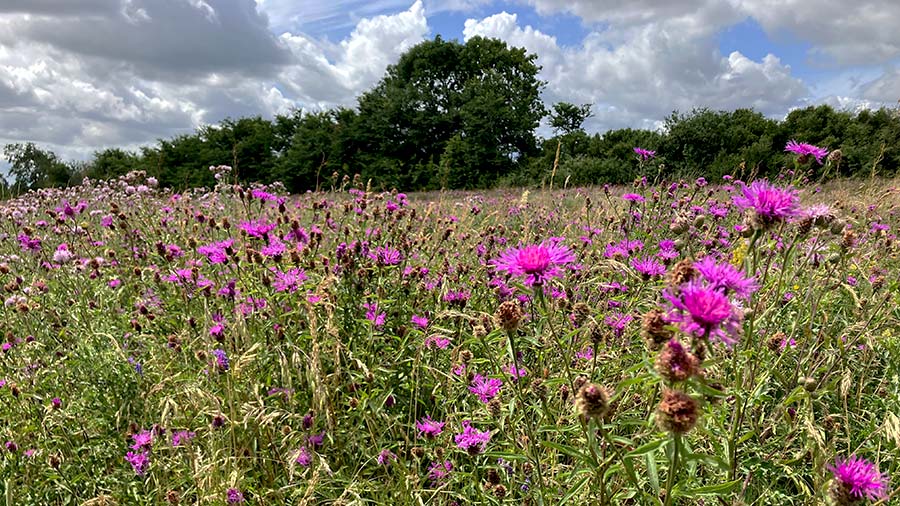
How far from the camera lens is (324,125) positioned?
1221 inches

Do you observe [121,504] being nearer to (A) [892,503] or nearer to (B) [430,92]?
(A) [892,503]

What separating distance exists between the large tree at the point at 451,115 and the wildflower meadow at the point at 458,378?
24000 mm

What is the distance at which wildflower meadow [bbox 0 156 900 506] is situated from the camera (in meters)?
1.35

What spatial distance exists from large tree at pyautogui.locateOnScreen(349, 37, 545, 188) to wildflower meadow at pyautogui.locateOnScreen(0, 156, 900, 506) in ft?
78.7

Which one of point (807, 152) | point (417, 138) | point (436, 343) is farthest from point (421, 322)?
point (417, 138)

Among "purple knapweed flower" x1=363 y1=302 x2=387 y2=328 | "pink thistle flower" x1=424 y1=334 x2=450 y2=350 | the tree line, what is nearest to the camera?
"pink thistle flower" x1=424 y1=334 x2=450 y2=350

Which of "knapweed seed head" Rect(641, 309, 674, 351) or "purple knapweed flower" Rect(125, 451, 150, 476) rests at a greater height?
"knapweed seed head" Rect(641, 309, 674, 351)

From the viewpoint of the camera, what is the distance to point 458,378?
7.37 ft

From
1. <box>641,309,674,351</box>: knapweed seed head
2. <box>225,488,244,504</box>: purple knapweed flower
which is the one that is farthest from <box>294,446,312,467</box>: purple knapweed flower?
<box>641,309,674,351</box>: knapweed seed head

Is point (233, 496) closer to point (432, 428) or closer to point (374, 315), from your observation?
point (432, 428)

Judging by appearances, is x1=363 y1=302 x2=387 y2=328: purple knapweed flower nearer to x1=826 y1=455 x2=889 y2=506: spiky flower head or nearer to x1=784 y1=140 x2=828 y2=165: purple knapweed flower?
x1=826 y1=455 x2=889 y2=506: spiky flower head

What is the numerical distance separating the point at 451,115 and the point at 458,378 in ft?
98.4

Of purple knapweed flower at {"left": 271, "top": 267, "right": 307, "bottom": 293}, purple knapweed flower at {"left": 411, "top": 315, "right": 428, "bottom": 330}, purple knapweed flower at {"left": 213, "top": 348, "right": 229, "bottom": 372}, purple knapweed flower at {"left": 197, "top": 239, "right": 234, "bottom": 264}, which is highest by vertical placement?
purple knapweed flower at {"left": 197, "top": 239, "right": 234, "bottom": 264}

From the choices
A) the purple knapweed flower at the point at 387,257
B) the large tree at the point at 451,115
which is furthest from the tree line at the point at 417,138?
the purple knapweed flower at the point at 387,257
